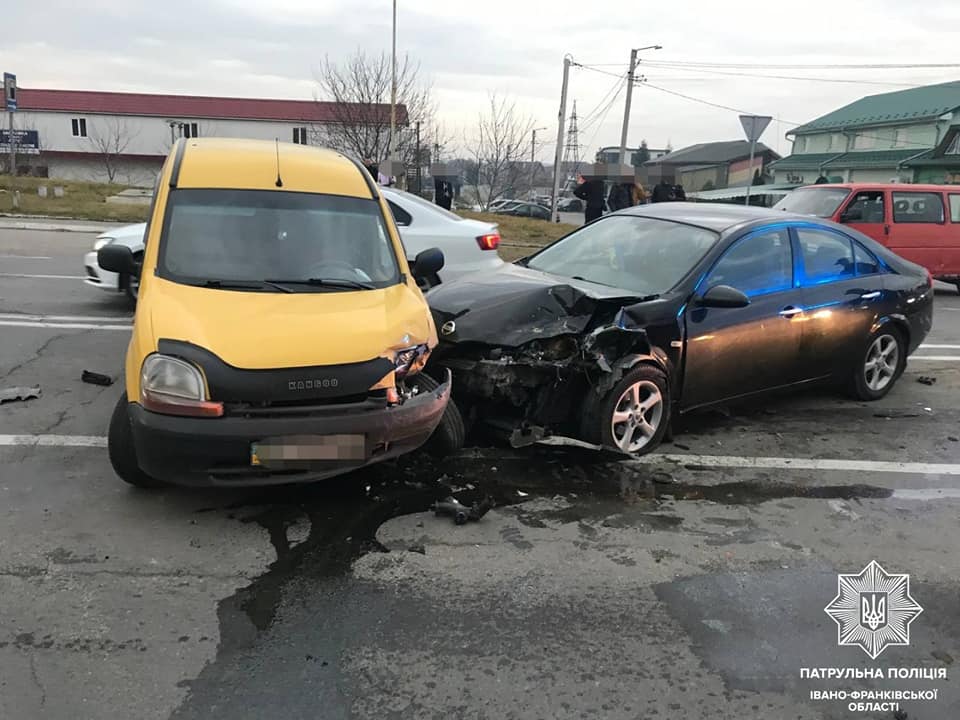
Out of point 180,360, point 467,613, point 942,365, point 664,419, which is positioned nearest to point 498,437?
point 664,419

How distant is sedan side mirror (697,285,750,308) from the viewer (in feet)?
16.5

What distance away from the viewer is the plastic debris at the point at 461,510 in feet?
13.2

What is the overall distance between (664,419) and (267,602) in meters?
2.93

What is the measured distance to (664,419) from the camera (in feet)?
16.6

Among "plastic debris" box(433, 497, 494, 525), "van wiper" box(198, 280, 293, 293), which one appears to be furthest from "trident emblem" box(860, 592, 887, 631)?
"van wiper" box(198, 280, 293, 293)

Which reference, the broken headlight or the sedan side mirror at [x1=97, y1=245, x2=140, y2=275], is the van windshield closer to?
the sedan side mirror at [x1=97, y1=245, x2=140, y2=275]

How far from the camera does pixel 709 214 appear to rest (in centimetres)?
605

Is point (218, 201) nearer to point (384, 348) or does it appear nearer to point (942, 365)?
point (384, 348)

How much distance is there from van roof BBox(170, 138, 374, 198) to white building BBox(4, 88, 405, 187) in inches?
2191

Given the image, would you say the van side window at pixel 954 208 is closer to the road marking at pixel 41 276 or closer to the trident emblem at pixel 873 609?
the trident emblem at pixel 873 609

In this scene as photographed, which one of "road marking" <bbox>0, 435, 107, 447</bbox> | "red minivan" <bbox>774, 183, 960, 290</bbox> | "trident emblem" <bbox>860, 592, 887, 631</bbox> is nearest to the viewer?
"trident emblem" <bbox>860, 592, 887, 631</bbox>

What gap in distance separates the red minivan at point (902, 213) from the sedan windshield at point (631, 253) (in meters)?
8.01

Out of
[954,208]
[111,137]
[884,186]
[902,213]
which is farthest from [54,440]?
[111,137]

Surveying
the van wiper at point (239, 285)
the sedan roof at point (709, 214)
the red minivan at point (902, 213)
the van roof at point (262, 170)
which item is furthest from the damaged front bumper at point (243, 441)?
the red minivan at point (902, 213)
